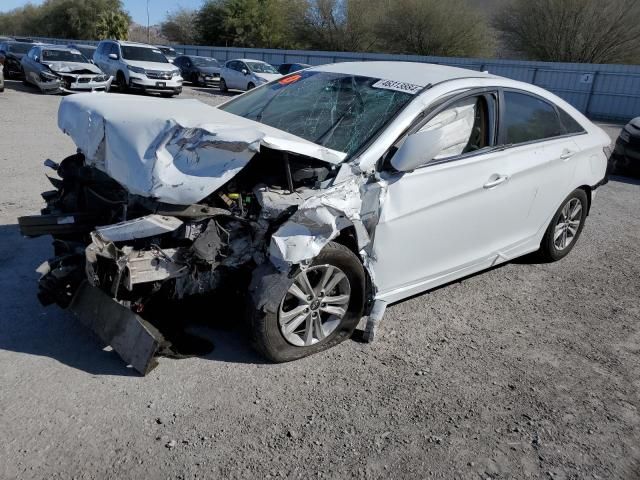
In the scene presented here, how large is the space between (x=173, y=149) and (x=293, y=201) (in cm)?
75

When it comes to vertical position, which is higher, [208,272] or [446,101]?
[446,101]

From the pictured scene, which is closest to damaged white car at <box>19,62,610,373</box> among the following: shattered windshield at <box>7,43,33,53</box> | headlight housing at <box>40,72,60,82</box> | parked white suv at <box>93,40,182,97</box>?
headlight housing at <box>40,72,60,82</box>

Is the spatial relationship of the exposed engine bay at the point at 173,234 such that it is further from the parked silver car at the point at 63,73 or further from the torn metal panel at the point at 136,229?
the parked silver car at the point at 63,73

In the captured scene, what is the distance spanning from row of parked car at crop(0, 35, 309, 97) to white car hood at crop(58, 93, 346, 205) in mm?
11553

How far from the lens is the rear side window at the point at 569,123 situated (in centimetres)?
512

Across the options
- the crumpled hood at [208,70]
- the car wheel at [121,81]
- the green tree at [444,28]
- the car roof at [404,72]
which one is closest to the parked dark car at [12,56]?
the car wheel at [121,81]

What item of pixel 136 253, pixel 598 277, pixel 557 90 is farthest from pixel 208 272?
pixel 557 90

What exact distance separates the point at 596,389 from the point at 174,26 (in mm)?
81089

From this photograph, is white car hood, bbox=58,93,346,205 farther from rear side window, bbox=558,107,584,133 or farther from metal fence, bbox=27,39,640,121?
metal fence, bbox=27,39,640,121

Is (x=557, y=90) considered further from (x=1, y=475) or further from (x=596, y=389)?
(x=1, y=475)

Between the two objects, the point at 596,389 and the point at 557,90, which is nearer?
the point at 596,389

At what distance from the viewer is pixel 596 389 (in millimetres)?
3494

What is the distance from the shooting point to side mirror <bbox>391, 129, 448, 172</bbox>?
3355mm

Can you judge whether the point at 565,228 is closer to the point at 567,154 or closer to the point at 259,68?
the point at 567,154
